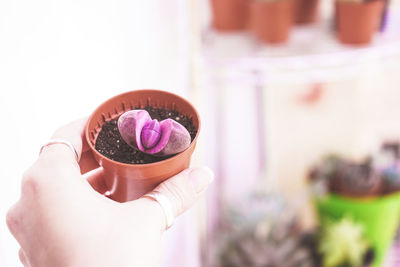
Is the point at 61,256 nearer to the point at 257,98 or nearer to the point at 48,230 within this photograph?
the point at 48,230

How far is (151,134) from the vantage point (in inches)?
15.5

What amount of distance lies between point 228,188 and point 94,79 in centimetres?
93

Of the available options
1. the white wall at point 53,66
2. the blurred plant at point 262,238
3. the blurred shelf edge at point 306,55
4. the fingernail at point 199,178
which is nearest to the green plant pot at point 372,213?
the blurred plant at point 262,238

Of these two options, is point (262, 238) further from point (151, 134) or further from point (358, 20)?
point (151, 134)

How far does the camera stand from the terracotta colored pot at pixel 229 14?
97cm

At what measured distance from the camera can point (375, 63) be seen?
878mm

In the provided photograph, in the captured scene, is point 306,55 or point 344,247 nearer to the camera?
point 306,55

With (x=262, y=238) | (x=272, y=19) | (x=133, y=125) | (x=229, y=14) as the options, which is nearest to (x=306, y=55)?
(x=272, y=19)

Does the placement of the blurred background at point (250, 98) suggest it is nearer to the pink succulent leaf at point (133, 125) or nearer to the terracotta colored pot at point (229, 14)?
the terracotta colored pot at point (229, 14)

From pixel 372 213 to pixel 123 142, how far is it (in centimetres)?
85

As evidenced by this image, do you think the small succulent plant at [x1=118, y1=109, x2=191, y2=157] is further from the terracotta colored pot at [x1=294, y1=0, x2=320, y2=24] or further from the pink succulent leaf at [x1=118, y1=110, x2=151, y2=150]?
the terracotta colored pot at [x1=294, y1=0, x2=320, y2=24]

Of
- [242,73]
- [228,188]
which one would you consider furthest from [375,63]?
[228,188]

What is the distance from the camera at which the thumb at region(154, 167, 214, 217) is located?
42cm

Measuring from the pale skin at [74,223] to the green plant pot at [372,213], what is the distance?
0.81m
